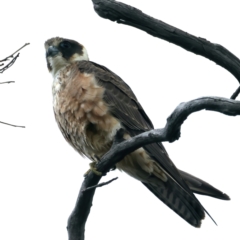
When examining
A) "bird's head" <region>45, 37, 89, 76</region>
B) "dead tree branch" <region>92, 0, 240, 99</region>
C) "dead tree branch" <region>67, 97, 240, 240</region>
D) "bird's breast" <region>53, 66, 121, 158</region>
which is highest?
"bird's head" <region>45, 37, 89, 76</region>

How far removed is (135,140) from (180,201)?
1.62 meters

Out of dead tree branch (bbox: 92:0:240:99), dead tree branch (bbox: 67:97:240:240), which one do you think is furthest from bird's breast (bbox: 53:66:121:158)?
dead tree branch (bbox: 92:0:240:99)

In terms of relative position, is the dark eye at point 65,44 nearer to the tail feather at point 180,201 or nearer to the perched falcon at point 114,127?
the perched falcon at point 114,127

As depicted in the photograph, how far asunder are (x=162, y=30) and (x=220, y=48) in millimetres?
293

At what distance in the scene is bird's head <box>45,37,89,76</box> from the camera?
5699 millimetres

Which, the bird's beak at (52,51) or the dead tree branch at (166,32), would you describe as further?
the bird's beak at (52,51)

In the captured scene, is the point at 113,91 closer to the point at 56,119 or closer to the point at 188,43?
the point at 56,119

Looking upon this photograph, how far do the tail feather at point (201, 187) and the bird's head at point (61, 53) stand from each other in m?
1.56

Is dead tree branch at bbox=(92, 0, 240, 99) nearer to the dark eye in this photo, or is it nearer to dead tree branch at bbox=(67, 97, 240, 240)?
dead tree branch at bbox=(67, 97, 240, 240)

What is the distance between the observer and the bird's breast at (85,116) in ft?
16.1

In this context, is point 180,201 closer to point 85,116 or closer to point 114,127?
point 114,127

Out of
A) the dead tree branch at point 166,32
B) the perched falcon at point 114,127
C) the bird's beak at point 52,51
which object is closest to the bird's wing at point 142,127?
the perched falcon at point 114,127

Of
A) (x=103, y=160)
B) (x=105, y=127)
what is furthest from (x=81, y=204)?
(x=105, y=127)

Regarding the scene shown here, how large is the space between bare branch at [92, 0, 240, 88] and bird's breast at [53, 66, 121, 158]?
194 centimetres
